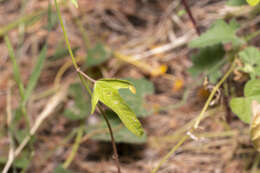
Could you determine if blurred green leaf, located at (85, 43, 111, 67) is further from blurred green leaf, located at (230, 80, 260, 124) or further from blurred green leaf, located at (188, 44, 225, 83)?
blurred green leaf, located at (230, 80, 260, 124)

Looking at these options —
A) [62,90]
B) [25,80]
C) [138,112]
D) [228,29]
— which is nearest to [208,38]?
[228,29]

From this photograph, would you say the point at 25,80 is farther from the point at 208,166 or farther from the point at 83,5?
the point at 208,166

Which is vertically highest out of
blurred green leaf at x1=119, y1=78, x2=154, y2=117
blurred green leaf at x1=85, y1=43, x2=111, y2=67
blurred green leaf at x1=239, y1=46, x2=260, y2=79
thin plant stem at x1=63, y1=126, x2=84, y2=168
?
Result: blurred green leaf at x1=85, y1=43, x2=111, y2=67

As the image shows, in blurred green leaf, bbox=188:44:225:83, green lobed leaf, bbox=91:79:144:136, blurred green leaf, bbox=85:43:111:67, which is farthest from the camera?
blurred green leaf, bbox=85:43:111:67

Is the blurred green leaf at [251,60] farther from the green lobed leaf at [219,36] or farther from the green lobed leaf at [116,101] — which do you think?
the green lobed leaf at [116,101]

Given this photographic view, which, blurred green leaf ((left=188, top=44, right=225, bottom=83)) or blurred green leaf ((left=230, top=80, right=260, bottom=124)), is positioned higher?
blurred green leaf ((left=188, top=44, right=225, bottom=83))

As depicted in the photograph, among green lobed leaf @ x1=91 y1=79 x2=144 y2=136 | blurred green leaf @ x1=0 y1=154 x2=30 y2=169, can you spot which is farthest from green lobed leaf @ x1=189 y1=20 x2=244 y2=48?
blurred green leaf @ x1=0 y1=154 x2=30 y2=169
